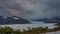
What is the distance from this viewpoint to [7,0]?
1699 millimetres

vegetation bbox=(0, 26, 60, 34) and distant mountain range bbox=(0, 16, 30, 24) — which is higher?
distant mountain range bbox=(0, 16, 30, 24)

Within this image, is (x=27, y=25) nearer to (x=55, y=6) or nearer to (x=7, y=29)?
(x=7, y=29)

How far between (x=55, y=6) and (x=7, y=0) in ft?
2.17

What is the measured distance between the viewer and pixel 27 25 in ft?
5.58

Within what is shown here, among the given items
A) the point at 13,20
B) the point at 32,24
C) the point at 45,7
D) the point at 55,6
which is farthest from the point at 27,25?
the point at 55,6

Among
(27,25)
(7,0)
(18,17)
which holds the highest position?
(7,0)

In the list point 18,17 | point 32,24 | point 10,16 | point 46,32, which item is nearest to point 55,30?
point 46,32

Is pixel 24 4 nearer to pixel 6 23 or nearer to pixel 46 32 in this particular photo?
pixel 6 23

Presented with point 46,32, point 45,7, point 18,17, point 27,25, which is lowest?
point 46,32

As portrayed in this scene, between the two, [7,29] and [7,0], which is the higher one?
[7,0]

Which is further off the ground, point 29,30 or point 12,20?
point 12,20

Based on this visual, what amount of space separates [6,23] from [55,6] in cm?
71

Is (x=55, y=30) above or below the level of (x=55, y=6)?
below

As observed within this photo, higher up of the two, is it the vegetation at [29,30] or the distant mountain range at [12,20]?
the distant mountain range at [12,20]
